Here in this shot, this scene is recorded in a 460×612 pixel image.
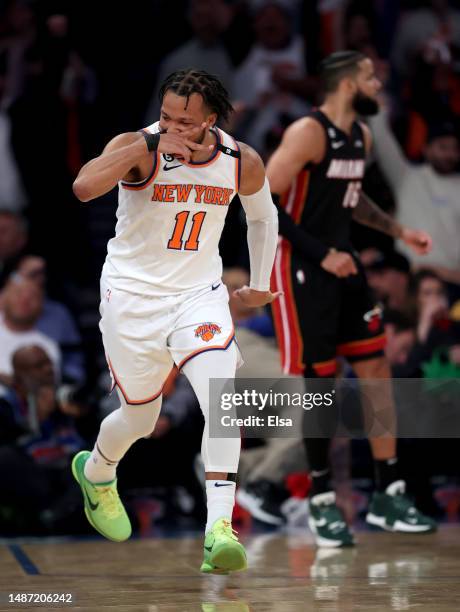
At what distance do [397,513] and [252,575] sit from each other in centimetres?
121

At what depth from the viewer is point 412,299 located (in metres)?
8.06

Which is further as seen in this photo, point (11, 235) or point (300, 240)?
point (11, 235)

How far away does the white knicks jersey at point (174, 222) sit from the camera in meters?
4.44

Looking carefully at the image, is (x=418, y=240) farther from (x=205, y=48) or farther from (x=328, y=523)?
(x=205, y=48)

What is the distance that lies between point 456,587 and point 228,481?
3.01ft

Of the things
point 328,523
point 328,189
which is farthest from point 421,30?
point 328,523

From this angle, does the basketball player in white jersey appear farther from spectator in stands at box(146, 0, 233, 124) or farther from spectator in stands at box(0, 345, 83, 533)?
spectator in stands at box(146, 0, 233, 124)

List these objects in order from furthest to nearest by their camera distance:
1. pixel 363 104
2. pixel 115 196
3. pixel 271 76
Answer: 1. pixel 115 196
2. pixel 271 76
3. pixel 363 104

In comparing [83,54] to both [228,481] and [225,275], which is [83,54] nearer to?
[225,275]

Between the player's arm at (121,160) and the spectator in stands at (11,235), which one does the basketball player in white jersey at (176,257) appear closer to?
the player's arm at (121,160)

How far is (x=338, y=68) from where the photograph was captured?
5.97m

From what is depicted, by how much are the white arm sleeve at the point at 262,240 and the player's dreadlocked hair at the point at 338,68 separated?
4.51 feet

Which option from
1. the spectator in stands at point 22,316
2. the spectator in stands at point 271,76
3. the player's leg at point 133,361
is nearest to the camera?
the player's leg at point 133,361

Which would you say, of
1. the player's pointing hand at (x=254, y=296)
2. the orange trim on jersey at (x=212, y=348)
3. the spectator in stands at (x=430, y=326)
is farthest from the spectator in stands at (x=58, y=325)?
the orange trim on jersey at (x=212, y=348)
